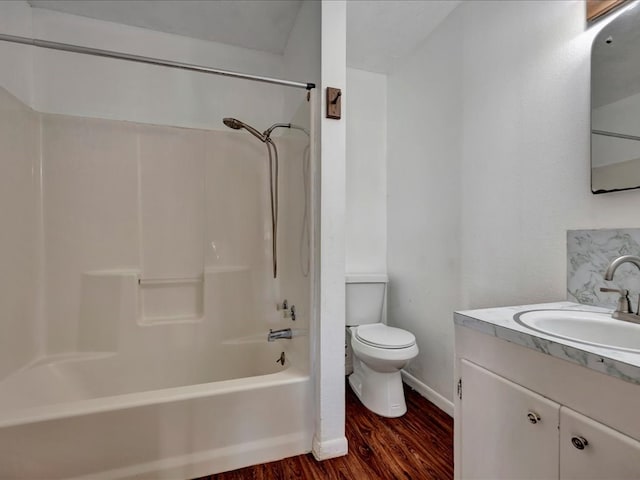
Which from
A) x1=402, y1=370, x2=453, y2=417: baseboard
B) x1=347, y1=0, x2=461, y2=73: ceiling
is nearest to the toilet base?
x1=402, y1=370, x2=453, y2=417: baseboard

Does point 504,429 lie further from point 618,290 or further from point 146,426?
point 146,426

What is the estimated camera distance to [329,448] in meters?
1.40

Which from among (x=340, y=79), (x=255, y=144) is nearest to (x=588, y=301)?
(x=340, y=79)

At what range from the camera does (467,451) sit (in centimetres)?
101

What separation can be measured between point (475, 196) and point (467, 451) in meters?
1.18

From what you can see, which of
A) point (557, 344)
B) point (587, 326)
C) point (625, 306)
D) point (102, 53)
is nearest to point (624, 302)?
point (625, 306)

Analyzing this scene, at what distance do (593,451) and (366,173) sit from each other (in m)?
1.97

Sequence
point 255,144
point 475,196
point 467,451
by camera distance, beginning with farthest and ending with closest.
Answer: point 255,144 < point 475,196 < point 467,451

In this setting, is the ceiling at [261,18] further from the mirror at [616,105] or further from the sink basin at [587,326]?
the sink basin at [587,326]

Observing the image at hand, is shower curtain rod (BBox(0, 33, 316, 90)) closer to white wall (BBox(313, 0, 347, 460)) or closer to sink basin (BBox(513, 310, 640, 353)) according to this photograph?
white wall (BBox(313, 0, 347, 460))

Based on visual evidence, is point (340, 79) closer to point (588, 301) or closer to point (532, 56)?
point (532, 56)

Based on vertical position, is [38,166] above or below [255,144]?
below

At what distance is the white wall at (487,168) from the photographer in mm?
1212

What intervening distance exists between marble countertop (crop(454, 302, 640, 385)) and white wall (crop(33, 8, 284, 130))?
191cm
